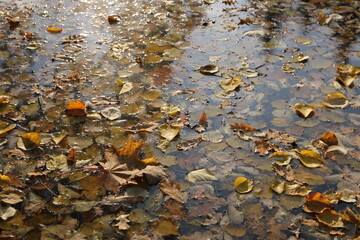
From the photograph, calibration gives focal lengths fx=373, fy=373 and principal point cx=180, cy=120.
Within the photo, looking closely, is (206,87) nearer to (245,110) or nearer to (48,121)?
(245,110)

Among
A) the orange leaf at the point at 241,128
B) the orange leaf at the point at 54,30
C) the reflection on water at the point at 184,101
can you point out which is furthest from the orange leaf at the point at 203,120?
the orange leaf at the point at 54,30

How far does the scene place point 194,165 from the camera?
2.34 meters

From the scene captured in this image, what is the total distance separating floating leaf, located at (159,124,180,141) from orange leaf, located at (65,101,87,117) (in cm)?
61

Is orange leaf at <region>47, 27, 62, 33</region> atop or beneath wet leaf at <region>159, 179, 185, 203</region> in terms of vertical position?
atop

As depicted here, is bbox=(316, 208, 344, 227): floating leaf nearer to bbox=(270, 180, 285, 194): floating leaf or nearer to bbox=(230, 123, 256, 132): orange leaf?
bbox=(270, 180, 285, 194): floating leaf

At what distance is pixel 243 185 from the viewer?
2.19 meters

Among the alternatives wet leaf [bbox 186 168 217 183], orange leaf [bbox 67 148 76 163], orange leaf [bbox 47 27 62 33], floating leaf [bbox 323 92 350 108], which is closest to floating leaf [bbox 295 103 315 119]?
floating leaf [bbox 323 92 350 108]

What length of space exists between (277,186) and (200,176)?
17.9 inches

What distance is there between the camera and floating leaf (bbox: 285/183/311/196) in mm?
2154

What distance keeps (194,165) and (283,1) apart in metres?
3.54

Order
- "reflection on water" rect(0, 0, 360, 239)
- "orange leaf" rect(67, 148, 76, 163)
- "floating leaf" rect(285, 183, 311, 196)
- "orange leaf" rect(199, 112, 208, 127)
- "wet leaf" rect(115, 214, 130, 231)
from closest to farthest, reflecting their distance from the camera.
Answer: "wet leaf" rect(115, 214, 130, 231) < "reflection on water" rect(0, 0, 360, 239) < "floating leaf" rect(285, 183, 311, 196) < "orange leaf" rect(67, 148, 76, 163) < "orange leaf" rect(199, 112, 208, 127)

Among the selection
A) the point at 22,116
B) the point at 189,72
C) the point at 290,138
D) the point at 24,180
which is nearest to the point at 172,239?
the point at 24,180

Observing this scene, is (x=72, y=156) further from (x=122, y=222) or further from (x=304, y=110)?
(x=304, y=110)

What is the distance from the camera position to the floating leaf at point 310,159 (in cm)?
236
